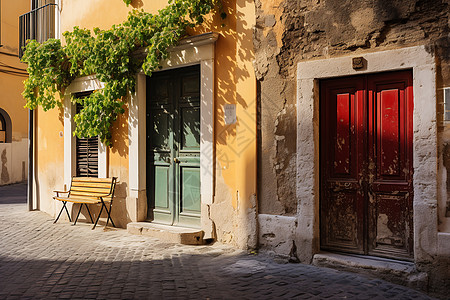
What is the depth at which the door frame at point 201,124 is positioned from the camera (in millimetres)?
6523

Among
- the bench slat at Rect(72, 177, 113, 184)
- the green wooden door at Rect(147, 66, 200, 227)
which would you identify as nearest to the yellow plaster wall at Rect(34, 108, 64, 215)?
the bench slat at Rect(72, 177, 113, 184)

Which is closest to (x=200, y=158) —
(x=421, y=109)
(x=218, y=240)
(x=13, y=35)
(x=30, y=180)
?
(x=218, y=240)

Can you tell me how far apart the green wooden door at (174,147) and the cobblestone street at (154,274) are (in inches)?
27.6

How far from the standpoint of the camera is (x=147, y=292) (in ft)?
14.3

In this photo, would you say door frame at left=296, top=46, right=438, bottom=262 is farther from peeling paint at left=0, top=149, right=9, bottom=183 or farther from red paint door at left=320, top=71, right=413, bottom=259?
peeling paint at left=0, top=149, right=9, bottom=183

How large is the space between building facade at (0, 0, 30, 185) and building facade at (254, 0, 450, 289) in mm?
13721

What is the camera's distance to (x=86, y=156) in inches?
351

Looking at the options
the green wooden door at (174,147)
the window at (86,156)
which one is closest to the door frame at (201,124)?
the green wooden door at (174,147)

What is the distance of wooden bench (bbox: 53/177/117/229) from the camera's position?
7.84m

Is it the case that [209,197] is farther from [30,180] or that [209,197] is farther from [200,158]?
[30,180]

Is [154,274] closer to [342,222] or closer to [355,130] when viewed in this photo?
[342,222]

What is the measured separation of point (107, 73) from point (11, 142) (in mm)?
10954

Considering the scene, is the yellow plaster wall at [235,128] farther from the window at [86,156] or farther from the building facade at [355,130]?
the window at [86,156]

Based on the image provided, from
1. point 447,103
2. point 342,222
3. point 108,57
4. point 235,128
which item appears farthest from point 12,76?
point 447,103
